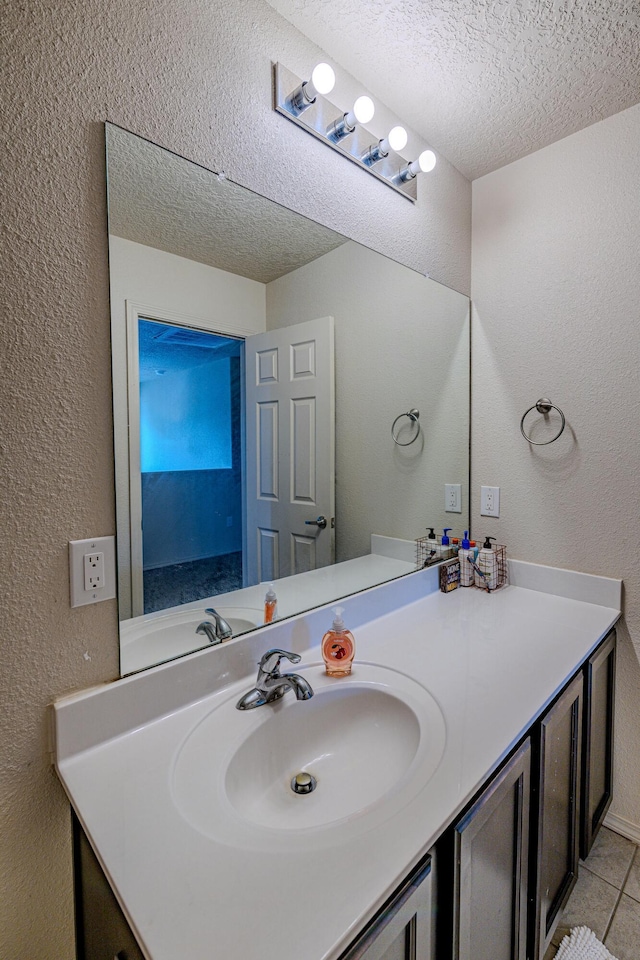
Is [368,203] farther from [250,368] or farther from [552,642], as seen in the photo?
[552,642]

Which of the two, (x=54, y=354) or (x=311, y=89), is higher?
(x=311, y=89)

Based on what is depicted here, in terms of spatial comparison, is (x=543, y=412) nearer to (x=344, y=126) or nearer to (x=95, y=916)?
(x=344, y=126)

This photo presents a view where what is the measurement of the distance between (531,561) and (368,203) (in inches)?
52.8

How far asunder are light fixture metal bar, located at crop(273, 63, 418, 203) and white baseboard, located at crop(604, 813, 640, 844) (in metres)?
2.18

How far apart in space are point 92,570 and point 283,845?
54cm

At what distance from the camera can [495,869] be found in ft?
2.73

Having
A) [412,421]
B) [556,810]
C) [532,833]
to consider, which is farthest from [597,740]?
[412,421]

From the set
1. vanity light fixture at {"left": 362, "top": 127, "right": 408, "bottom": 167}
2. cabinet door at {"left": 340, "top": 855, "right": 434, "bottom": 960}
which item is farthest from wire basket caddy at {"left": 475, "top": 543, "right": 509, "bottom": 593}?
vanity light fixture at {"left": 362, "top": 127, "right": 408, "bottom": 167}

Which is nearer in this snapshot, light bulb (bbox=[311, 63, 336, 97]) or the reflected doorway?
the reflected doorway

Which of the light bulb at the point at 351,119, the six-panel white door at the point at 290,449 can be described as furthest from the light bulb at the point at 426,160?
the six-panel white door at the point at 290,449

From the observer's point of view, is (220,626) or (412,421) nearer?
(220,626)

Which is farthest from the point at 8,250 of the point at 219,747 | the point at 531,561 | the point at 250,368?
the point at 531,561

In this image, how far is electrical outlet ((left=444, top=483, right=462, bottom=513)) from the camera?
1.76 meters

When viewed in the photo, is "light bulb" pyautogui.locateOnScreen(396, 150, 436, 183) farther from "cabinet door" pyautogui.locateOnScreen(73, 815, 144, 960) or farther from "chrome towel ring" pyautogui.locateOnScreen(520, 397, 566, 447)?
"cabinet door" pyautogui.locateOnScreen(73, 815, 144, 960)
